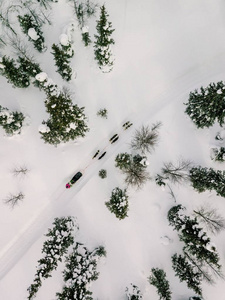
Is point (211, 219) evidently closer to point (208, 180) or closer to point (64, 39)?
point (208, 180)

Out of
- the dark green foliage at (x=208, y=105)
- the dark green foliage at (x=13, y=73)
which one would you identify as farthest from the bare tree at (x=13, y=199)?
the dark green foliage at (x=208, y=105)

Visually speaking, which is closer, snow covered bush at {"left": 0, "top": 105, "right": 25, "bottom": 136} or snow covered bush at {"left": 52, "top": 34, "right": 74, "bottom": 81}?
snow covered bush at {"left": 52, "top": 34, "right": 74, "bottom": 81}

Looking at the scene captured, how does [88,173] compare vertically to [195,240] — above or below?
above

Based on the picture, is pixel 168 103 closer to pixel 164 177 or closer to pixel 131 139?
pixel 131 139

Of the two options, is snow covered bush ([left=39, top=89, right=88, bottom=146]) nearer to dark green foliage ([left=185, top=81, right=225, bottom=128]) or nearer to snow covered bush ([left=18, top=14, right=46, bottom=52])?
snow covered bush ([left=18, top=14, right=46, bottom=52])

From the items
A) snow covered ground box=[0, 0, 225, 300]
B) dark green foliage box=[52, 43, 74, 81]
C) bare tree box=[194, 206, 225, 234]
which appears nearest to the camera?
dark green foliage box=[52, 43, 74, 81]

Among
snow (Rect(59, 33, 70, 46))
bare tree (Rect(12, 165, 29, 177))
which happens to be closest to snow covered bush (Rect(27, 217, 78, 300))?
bare tree (Rect(12, 165, 29, 177))

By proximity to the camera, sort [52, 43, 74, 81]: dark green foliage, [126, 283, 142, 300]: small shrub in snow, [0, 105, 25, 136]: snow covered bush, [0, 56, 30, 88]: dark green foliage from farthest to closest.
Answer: [126, 283, 142, 300]: small shrub in snow < [0, 105, 25, 136]: snow covered bush < [52, 43, 74, 81]: dark green foliage < [0, 56, 30, 88]: dark green foliage

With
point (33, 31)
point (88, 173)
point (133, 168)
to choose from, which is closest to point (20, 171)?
point (88, 173)
